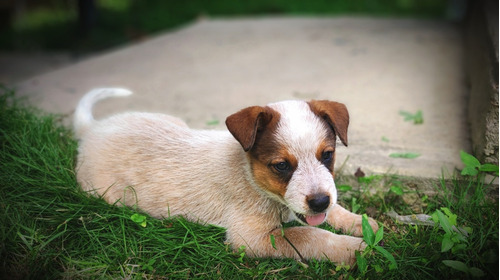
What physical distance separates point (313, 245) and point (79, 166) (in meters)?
1.94

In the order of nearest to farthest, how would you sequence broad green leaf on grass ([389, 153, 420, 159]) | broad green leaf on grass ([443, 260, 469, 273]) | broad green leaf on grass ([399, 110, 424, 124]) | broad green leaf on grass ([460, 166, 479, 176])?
broad green leaf on grass ([443, 260, 469, 273]) < broad green leaf on grass ([460, 166, 479, 176]) < broad green leaf on grass ([389, 153, 420, 159]) < broad green leaf on grass ([399, 110, 424, 124])

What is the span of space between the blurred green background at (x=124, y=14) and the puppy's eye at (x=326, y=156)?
9.88m

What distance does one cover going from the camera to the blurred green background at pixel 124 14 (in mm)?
12320

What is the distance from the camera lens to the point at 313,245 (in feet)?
10.0

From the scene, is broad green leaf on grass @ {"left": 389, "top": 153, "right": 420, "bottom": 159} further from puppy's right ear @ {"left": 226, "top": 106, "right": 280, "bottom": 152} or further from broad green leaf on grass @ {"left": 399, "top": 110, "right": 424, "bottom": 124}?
puppy's right ear @ {"left": 226, "top": 106, "right": 280, "bottom": 152}

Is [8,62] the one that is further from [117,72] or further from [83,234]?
[83,234]

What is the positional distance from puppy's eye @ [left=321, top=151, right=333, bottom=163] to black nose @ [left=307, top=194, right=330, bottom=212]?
26cm

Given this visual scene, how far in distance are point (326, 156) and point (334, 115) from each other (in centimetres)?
27

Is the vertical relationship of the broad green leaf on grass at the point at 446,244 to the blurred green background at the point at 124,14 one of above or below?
below

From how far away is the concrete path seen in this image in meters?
4.50

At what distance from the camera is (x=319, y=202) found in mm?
2762

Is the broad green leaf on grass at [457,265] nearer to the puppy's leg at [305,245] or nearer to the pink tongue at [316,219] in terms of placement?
the puppy's leg at [305,245]

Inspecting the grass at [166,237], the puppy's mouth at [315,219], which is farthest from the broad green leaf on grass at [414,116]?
the puppy's mouth at [315,219]

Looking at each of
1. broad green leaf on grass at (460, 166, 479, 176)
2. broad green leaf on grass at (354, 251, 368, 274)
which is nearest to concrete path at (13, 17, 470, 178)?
broad green leaf on grass at (460, 166, 479, 176)
